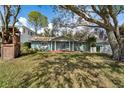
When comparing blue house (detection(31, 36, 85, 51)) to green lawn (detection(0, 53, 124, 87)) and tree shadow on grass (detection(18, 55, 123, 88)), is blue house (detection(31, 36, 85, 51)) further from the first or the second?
tree shadow on grass (detection(18, 55, 123, 88))

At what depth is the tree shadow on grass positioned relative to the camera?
983cm

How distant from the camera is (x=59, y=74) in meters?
10.9

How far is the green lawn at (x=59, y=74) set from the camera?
9.88 metres

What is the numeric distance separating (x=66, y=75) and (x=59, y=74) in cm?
37

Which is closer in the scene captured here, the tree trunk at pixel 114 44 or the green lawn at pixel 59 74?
the green lawn at pixel 59 74

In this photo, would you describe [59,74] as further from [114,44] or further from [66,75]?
[114,44]

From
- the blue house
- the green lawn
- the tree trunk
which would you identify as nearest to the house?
the blue house

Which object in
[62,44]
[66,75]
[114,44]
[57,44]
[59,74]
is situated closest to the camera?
[66,75]

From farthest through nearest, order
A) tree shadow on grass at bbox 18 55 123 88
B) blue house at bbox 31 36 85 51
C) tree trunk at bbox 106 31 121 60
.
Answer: blue house at bbox 31 36 85 51 < tree trunk at bbox 106 31 121 60 < tree shadow on grass at bbox 18 55 123 88

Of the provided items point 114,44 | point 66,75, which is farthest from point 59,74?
point 114,44

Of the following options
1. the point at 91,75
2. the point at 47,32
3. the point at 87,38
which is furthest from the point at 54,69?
the point at 47,32

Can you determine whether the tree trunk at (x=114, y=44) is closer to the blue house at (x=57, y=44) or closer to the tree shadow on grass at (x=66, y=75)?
the tree shadow on grass at (x=66, y=75)

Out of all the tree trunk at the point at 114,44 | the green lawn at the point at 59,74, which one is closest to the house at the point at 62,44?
the tree trunk at the point at 114,44

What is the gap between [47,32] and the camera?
49688mm
